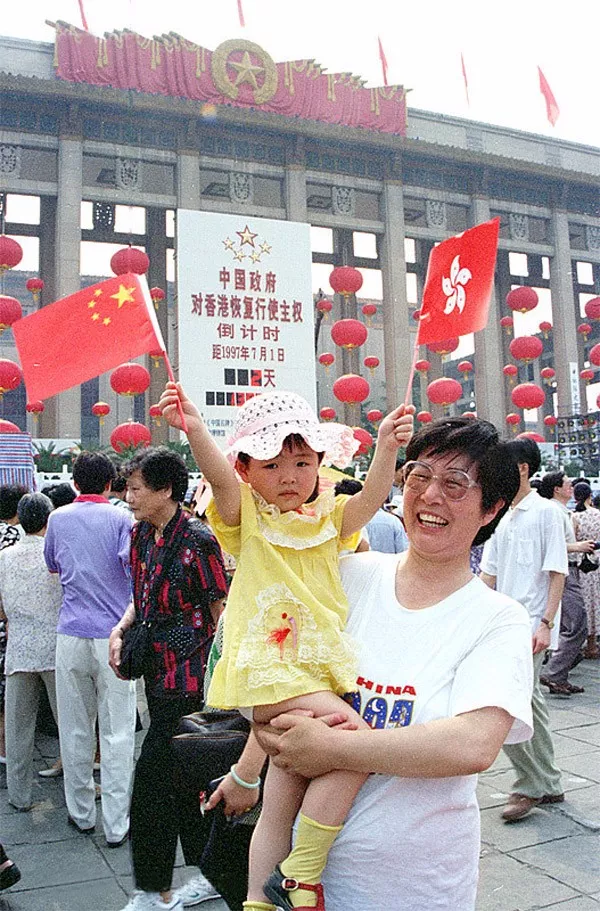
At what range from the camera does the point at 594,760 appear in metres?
4.00

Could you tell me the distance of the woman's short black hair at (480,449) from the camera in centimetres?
135

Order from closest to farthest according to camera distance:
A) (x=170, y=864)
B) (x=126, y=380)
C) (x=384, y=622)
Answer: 1. (x=384, y=622)
2. (x=170, y=864)
3. (x=126, y=380)

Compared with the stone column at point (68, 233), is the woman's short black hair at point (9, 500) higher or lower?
lower

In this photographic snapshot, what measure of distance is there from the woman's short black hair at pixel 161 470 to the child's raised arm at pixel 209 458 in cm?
111

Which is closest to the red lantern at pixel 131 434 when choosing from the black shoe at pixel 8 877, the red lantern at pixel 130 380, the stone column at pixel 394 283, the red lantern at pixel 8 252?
the red lantern at pixel 130 380

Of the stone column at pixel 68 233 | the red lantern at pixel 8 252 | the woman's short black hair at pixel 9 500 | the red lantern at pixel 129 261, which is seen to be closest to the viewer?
the woman's short black hair at pixel 9 500

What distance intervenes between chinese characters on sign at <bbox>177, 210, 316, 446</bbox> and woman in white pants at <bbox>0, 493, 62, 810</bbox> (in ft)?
22.9

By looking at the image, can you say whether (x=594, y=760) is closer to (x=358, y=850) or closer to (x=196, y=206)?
(x=358, y=850)

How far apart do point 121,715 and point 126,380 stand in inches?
350

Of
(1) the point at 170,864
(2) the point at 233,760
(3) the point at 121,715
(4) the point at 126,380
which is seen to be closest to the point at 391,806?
(2) the point at 233,760

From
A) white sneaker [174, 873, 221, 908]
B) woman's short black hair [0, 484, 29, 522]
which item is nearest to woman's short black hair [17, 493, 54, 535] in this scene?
woman's short black hair [0, 484, 29, 522]

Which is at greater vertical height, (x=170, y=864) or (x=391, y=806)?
(x=391, y=806)

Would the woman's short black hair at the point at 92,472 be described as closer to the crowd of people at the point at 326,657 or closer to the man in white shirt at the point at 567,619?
the crowd of people at the point at 326,657

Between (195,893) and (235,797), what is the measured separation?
123 cm
